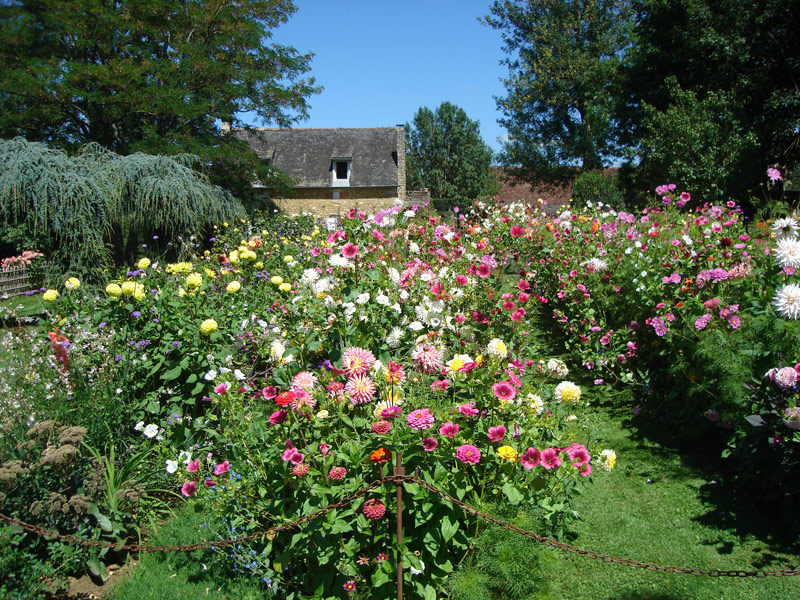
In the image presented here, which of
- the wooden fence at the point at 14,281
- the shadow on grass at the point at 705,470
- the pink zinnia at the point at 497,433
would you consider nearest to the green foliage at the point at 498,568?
the pink zinnia at the point at 497,433

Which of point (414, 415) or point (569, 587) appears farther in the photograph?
point (569, 587)

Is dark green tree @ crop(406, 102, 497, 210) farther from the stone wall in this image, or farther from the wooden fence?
the wooden fence

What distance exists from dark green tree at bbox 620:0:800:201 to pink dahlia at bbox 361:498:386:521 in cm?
1464

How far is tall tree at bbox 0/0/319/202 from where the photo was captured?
13539 millimetres

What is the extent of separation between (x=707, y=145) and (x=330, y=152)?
66.2 ft

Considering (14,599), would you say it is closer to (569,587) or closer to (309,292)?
(309,292)

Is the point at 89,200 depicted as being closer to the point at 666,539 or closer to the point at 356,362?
the point at 356,362

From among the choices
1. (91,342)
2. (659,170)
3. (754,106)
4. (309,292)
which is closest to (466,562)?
(309,292)

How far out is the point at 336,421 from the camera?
8.34ft

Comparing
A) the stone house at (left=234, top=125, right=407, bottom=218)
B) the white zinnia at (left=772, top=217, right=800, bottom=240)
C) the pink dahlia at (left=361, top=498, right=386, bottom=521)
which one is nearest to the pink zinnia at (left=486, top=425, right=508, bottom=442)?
the pink dahlia at (left=361, top=498, right=386, bottom=521)

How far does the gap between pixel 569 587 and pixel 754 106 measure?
1705 centimetres

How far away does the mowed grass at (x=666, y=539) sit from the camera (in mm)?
→ 2627

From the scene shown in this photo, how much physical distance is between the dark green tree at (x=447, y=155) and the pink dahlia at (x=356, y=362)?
45.2 metres

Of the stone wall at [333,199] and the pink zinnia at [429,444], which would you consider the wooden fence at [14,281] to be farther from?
the stone wall at [333,199]
